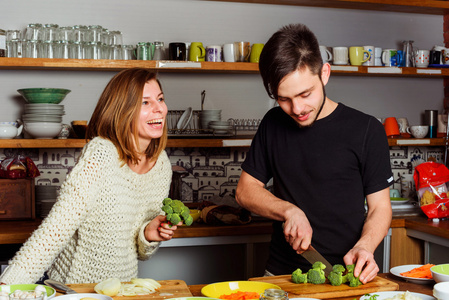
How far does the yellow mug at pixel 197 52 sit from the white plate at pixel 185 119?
325 millimetres

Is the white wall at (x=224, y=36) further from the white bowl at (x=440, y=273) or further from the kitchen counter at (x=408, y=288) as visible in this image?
the white bowl at (x=440, y=273)

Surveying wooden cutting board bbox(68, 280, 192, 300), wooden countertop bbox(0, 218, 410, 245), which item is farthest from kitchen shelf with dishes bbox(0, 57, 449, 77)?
wooden cutting board bbox(68, 280, 192, 300)

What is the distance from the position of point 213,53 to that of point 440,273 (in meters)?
2.28

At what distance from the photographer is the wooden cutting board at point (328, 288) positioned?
5.11ft

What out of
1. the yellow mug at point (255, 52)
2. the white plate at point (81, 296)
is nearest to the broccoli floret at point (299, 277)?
the white plate at point (81, 296)

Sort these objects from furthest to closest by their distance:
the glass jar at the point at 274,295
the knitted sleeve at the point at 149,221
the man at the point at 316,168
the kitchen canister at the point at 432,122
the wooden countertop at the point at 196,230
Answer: the kitchen canister at the point at 432,122
the wooden countertop at the point at 196,230
the knitted sleeve at the point at 149,221
the man at the point at 316,168
the glass jar at the point at 274,295

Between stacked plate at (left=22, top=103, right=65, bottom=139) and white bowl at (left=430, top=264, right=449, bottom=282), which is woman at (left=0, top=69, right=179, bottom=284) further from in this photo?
stacked plate at (left=22, top=103, right=65, bottom=139)

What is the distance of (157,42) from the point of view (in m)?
3.46

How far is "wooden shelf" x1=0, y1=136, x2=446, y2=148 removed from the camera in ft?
10.5

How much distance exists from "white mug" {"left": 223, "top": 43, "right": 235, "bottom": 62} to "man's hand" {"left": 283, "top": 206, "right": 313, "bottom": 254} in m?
1.90

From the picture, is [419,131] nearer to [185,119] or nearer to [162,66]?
[185,119]

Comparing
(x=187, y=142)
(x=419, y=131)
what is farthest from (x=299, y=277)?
(x=419, y=131)

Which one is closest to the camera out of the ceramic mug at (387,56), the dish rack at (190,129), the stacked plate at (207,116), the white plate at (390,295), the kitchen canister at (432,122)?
the white plate at (390,295)

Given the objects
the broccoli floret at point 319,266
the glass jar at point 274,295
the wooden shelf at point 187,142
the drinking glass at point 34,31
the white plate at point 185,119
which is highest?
the drinking glass at point 34,31
